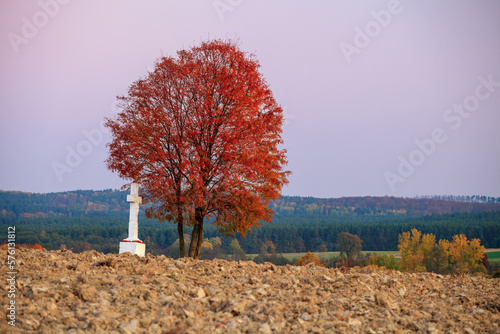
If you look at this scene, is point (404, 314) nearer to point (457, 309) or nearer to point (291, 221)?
point (457, 309)

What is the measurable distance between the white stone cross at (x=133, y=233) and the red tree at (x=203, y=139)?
2.56 ft

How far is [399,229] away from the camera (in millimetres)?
82875

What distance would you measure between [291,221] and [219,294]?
90.2 metres

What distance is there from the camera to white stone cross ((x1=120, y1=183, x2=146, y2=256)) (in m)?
15.2

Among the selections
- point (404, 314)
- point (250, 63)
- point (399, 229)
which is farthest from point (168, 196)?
point (399, 229)

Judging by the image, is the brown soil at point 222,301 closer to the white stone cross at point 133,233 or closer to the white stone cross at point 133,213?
the white stone cross at point 133,233

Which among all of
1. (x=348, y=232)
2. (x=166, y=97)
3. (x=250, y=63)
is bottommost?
(x=348, y=232)

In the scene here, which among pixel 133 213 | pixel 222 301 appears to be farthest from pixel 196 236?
pixel 222 301

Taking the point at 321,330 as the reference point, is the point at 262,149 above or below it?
above

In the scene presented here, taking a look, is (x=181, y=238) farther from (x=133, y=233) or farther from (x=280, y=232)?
(x=280, y=232)

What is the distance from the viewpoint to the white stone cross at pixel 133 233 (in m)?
15.2

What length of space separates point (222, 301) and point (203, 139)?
10.3m

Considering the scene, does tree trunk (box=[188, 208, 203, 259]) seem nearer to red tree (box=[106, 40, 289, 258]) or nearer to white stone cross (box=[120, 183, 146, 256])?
red tree (box=[106, 40, 289, 258])

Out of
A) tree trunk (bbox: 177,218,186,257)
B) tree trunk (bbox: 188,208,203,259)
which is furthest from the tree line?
tree trunk (bbox: 188,208,203,259)
